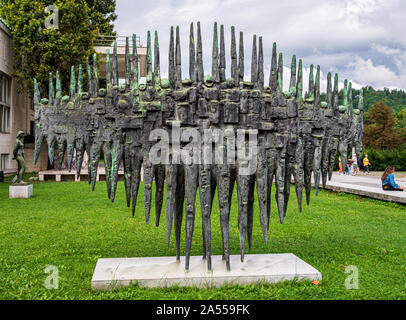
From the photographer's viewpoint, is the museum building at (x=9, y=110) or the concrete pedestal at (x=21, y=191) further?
the museum building at (x=9, y=110)

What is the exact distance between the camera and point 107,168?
16.0 ft

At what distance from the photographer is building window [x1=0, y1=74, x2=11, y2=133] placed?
21.4 m

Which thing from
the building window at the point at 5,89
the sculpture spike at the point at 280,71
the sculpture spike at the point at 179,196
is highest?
the building window at the point at 5,89

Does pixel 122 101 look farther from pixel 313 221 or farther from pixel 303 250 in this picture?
pixel 313 221

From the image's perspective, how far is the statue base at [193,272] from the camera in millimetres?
4723

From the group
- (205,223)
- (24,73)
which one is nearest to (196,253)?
(205,223)

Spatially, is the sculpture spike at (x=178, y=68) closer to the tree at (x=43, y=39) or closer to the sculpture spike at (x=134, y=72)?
the sculpture spike at (x=134, y=72)

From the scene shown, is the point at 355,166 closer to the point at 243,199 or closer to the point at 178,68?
the point at 243,199

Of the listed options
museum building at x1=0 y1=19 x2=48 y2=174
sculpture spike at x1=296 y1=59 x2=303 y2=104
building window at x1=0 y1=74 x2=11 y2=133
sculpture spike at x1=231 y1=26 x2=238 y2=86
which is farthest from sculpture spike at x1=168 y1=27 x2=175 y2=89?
building window at x1=0 y1=74 x2=11 y2=133

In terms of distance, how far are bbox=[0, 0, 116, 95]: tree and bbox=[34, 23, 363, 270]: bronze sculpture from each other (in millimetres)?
16696

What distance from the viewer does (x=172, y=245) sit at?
23.7 feet

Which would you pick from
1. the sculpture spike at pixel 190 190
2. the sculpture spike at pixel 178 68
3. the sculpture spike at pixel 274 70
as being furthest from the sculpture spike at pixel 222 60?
the sculpture spike at pixel 190 190

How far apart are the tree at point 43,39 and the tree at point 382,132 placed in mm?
34392
